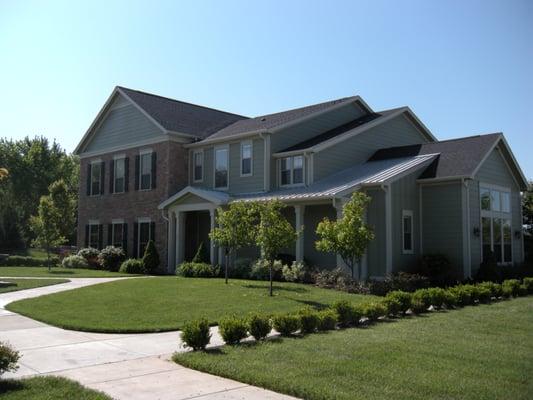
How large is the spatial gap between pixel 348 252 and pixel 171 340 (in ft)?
27.0

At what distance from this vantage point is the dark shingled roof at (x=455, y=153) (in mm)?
21531

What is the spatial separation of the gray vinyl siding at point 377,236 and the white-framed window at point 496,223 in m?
4.31

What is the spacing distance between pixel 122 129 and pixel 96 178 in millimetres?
4205

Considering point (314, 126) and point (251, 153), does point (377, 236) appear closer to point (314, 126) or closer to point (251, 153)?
point (251, 153)

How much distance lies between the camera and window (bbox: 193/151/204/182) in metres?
28.5

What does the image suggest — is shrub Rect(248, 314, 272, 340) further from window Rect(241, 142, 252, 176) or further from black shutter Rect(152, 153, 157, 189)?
black shutter Rect(152, 153, 157, 189)

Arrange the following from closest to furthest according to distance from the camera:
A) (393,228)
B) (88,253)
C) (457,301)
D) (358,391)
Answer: (358,391), (457,301), (393,228), (88,253)

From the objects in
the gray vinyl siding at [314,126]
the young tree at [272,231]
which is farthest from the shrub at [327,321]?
the gray vinyl siding at [314,126]

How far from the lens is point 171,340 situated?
1060cm

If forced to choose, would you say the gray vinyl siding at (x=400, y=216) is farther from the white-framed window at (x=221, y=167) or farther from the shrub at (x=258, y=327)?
the shrub at (x=258, y=327)

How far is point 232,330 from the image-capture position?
9.84 m

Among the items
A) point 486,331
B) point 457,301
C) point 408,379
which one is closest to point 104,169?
point 457,301

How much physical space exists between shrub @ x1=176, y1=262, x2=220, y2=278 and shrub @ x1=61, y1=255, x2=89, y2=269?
9.24 meters

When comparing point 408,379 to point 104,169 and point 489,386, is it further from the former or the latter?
point 104,169
